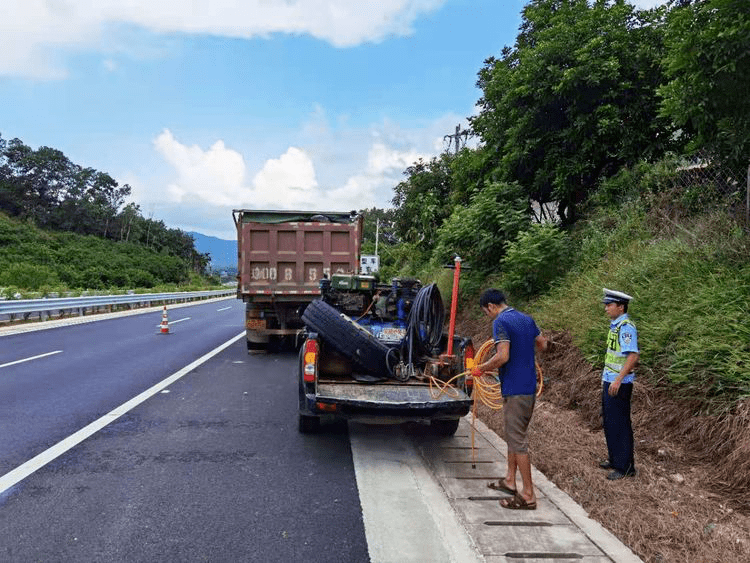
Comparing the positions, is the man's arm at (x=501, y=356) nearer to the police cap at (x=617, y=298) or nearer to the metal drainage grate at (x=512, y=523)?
the metal drainage grate at (x=512, y=523)

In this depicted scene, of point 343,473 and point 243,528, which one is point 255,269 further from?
point 243,528

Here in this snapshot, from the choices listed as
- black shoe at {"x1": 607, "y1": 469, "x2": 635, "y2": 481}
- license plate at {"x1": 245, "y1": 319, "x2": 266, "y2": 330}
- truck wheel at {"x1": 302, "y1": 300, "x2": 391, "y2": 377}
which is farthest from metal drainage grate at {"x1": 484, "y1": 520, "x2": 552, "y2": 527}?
license plate at {"x1": 245, "y1": 319, "x2": 266, "y2": 330}

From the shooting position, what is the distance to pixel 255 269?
12016mm

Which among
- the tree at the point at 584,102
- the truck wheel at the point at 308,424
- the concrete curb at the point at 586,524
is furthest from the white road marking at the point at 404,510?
the tree at the point at 584,102

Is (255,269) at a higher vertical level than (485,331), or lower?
higher

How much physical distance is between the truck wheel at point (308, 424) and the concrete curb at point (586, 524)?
2.40 m

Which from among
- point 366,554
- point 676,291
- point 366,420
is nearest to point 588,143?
point 676,291

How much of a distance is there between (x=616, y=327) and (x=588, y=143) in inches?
301

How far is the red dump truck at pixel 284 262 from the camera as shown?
11914mm

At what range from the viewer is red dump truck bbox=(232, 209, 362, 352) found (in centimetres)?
1191

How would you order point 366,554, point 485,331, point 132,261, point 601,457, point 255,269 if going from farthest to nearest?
point 132,261
point 255,269
point 485,331
point 601,457
point 366,554

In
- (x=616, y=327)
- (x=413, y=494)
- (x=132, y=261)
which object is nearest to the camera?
(x=413, y=494)

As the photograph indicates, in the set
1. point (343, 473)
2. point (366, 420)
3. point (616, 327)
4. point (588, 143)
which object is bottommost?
point (343, 473)

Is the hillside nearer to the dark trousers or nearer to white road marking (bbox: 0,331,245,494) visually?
the dark trousers
